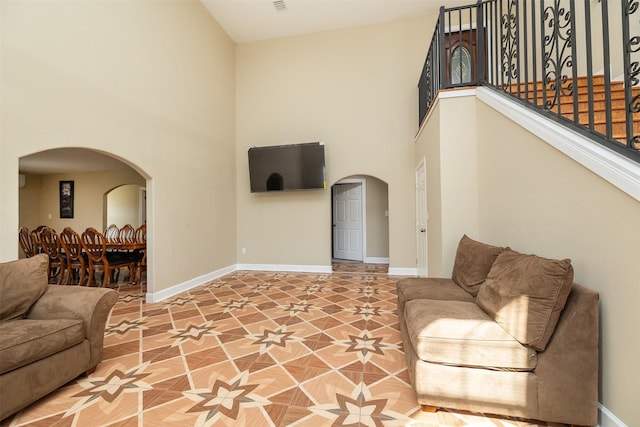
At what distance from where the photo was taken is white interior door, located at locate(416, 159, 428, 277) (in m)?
4.27

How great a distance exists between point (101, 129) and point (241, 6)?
3513mm

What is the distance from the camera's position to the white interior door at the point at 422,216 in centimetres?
427

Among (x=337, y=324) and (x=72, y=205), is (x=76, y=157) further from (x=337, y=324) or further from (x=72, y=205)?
(x=337, y=324)

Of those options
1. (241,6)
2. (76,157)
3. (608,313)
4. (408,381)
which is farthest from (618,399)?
(76,157)

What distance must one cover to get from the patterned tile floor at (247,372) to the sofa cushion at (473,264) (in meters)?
0.79

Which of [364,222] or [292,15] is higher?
[292,15]

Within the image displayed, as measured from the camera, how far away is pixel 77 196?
8.10 metres

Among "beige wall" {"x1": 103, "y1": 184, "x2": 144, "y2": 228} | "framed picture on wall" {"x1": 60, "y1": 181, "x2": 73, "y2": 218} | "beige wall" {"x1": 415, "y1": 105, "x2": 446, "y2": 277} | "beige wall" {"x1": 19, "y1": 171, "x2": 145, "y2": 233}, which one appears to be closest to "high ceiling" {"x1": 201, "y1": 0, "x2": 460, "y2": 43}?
"beige wall" {"x1": 415, "y1": 105, "x2": 446, "y2": 277}

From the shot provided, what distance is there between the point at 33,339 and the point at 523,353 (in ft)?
8.78

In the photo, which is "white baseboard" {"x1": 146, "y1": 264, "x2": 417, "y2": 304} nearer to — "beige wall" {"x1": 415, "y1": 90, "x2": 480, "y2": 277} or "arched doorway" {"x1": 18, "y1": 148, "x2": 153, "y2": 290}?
"beige wall" {"x1": 415, "y1": 90, "x2": 480, "y2": 277}

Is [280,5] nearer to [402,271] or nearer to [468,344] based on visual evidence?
[402,271]

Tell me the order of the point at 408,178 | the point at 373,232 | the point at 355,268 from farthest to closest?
the point at 373,232
the point at 355,268
the point at 408,178

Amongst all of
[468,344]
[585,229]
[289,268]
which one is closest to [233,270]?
[289,268]

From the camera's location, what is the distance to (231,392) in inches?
71.1
